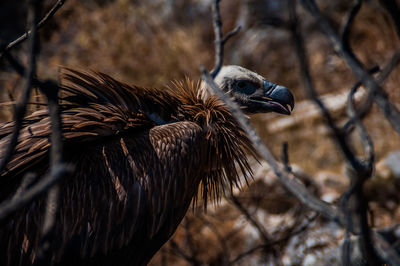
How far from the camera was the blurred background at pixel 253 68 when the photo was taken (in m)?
5.54

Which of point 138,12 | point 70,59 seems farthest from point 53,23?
point 138,12

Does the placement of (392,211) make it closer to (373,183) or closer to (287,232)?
(373,183)

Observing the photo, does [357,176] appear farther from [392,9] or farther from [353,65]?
[392,9]

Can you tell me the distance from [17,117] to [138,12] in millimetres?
7279

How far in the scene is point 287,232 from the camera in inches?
193

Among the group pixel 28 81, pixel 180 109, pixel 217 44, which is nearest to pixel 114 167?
pixel 180 109

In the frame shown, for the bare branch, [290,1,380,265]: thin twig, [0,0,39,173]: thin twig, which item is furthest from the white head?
[0,0,39,173]: thin twig

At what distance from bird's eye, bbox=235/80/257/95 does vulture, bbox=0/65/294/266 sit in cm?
23

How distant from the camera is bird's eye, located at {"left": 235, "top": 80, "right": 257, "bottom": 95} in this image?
3523mm

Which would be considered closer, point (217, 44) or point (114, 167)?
point (217, 44)

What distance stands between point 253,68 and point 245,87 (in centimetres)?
603

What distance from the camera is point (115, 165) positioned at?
2729 millimetres

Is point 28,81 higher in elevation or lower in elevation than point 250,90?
lower

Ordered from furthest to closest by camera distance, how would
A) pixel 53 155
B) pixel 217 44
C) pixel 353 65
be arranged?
pixel 217 44 < pixel 353 65 < pixel 53 155
